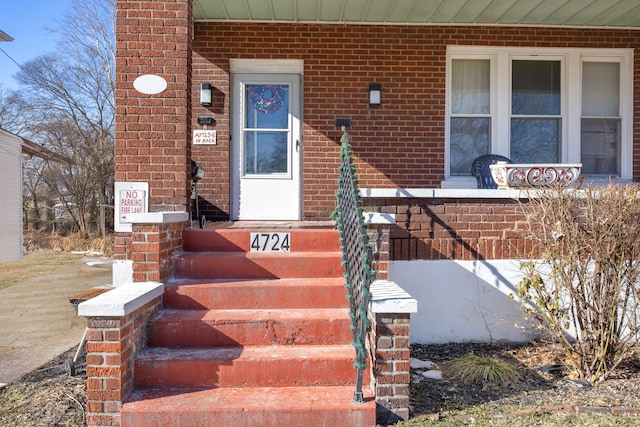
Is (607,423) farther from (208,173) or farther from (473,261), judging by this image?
(208,173)

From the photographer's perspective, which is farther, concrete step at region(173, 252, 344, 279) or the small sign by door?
the small sign by door

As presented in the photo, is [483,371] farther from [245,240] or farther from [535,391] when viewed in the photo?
[245,240]

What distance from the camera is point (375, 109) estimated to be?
22.0ft

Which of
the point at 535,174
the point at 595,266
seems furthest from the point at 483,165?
the point at 595,266

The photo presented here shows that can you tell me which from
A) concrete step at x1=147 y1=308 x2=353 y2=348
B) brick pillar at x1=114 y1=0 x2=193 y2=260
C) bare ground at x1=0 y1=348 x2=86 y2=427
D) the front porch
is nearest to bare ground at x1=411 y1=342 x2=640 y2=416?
the front porch

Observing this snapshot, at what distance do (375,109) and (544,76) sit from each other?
2391mm

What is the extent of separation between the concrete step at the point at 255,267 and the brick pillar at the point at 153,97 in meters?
0.71

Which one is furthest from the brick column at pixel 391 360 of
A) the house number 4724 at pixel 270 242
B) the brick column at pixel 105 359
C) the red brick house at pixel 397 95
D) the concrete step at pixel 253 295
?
the red brick house at pixel 397 95

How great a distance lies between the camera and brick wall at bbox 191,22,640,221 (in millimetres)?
A: 6633

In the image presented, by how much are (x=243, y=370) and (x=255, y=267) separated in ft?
3.41

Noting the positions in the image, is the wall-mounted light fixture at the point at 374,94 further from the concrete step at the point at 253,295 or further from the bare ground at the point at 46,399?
the bare ground at the point at 46,399

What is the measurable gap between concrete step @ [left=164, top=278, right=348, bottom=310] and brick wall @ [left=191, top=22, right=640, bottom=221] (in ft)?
9.16

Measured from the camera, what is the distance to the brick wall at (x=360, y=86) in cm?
663

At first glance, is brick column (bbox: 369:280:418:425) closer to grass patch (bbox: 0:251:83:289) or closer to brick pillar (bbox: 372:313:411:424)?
brick pillar (bbox: 372:313:411:424)
